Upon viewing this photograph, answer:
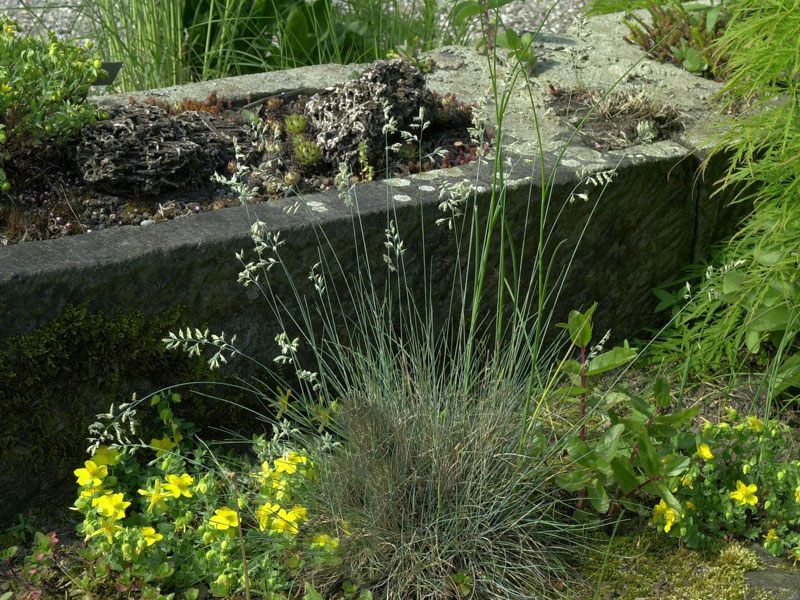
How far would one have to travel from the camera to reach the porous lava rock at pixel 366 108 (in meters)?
3.19

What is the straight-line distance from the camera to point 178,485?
2312mm

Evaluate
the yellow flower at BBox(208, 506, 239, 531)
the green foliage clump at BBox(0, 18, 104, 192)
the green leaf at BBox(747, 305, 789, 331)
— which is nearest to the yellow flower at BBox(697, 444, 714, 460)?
the green leaf at BBox(747, 305, 789, 331)

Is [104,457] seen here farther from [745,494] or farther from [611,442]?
[745,494]

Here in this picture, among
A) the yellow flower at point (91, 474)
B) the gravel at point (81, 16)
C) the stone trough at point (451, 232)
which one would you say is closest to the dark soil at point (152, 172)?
the stone trough at point (451, 232)

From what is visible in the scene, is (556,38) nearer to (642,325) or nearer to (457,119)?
(457,119)

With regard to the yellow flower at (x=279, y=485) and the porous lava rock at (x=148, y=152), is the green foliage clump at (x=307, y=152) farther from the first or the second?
the yellow flower at (x=279, y=485)

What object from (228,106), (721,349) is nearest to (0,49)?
(228,106)

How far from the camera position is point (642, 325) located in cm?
350

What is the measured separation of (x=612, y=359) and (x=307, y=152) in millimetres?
1364

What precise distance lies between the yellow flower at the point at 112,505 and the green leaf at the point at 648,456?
4.22 feet

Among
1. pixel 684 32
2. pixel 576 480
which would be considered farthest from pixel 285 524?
pixel 684 32

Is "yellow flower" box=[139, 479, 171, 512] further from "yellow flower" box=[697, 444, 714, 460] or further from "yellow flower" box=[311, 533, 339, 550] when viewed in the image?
"yellow flower" box=[697, 444, 714, 460]

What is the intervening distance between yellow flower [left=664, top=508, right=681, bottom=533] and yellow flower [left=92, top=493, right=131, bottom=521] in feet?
4.46

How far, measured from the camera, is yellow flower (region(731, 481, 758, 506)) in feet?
7.83
